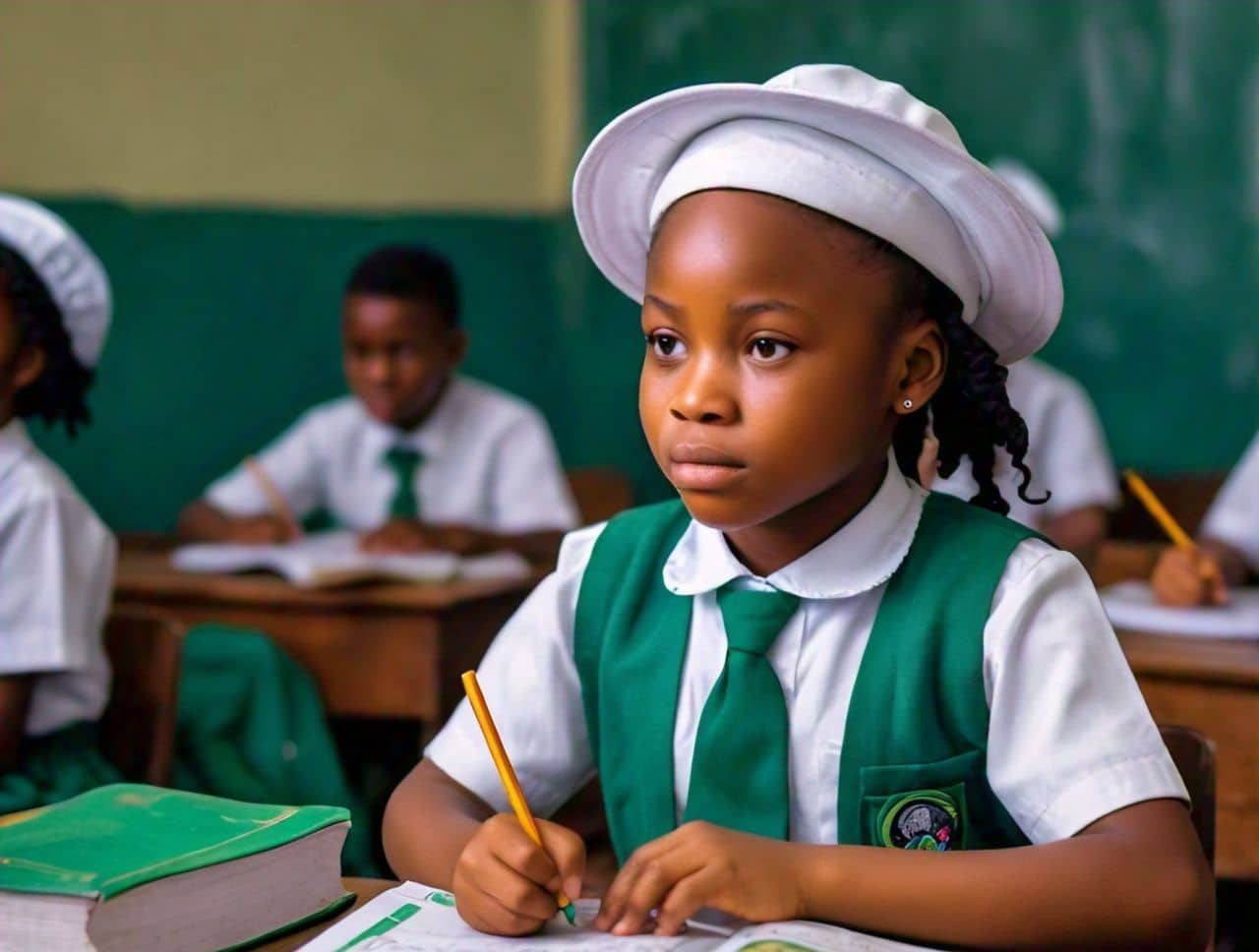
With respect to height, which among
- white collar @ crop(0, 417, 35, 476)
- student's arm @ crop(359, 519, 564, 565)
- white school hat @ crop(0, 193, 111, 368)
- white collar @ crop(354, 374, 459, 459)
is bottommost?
student's arm @ crop(359, 519, 564, 565)

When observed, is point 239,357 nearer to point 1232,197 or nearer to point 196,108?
point 196,108

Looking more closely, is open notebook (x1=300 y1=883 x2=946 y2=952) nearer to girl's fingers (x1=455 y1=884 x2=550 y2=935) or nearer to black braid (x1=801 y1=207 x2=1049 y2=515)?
girl's fingers (x1=455 y1=884 x2=550 y2=935)

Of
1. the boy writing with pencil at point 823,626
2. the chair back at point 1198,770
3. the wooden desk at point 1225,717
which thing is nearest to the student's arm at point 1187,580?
the wooden desk at point 1225,717

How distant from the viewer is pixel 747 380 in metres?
1.11

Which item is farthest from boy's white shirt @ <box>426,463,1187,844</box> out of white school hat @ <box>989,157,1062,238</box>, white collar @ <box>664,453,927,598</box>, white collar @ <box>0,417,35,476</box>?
white school hat @ <box>989,157,1062,238</box>

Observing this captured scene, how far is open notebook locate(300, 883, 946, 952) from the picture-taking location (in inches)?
37.7

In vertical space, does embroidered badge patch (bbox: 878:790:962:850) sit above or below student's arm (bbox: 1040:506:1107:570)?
above

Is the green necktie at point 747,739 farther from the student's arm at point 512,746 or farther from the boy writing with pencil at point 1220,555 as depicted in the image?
the boy writing with pencil at point 1220,555

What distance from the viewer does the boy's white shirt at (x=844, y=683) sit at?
112 centimetres

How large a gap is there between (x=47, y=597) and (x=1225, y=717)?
1505 mm

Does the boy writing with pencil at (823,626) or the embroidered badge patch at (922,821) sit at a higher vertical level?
the boy writing with pencil at (823,626)

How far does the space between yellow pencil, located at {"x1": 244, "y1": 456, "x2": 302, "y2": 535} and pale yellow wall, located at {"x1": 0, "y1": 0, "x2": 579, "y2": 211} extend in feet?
2.27

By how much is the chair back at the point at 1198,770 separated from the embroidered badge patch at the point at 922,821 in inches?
9.6

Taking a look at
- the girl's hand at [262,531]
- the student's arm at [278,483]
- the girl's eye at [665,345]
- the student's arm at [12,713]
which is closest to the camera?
the girl's eye at [665,345]
